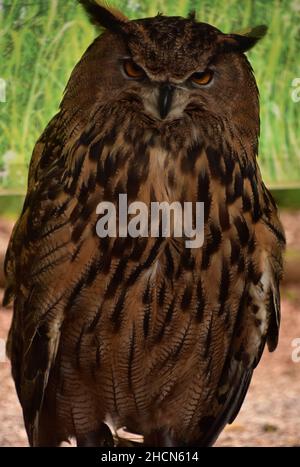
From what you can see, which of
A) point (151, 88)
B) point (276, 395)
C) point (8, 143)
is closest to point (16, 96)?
point (8, 143)

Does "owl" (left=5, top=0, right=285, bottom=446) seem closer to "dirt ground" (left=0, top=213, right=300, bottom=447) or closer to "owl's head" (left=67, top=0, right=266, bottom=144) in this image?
"owl's head" (left=67, top=0, right=266, bottom=144)

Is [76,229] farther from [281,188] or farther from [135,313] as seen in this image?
[281,188]

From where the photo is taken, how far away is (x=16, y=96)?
65.6 inches

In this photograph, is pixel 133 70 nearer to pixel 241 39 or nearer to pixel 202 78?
pixel 202 78

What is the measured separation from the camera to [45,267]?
1.39 meters

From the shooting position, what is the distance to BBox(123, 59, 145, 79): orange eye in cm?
125

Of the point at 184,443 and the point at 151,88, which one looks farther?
the point at 184,443

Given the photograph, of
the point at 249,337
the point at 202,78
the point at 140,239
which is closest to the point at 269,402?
the point at 249,337

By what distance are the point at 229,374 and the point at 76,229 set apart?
17.7 inches

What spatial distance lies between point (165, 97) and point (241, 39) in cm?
23

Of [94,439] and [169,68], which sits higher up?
[169,68]

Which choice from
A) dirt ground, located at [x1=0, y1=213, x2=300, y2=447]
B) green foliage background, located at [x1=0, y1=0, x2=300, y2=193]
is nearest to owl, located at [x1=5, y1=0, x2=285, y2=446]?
green foliage background, located at [x1=0, y1=0, x2=300, y2=193]

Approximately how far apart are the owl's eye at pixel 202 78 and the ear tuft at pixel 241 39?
0.19 ft

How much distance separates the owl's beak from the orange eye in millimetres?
56
